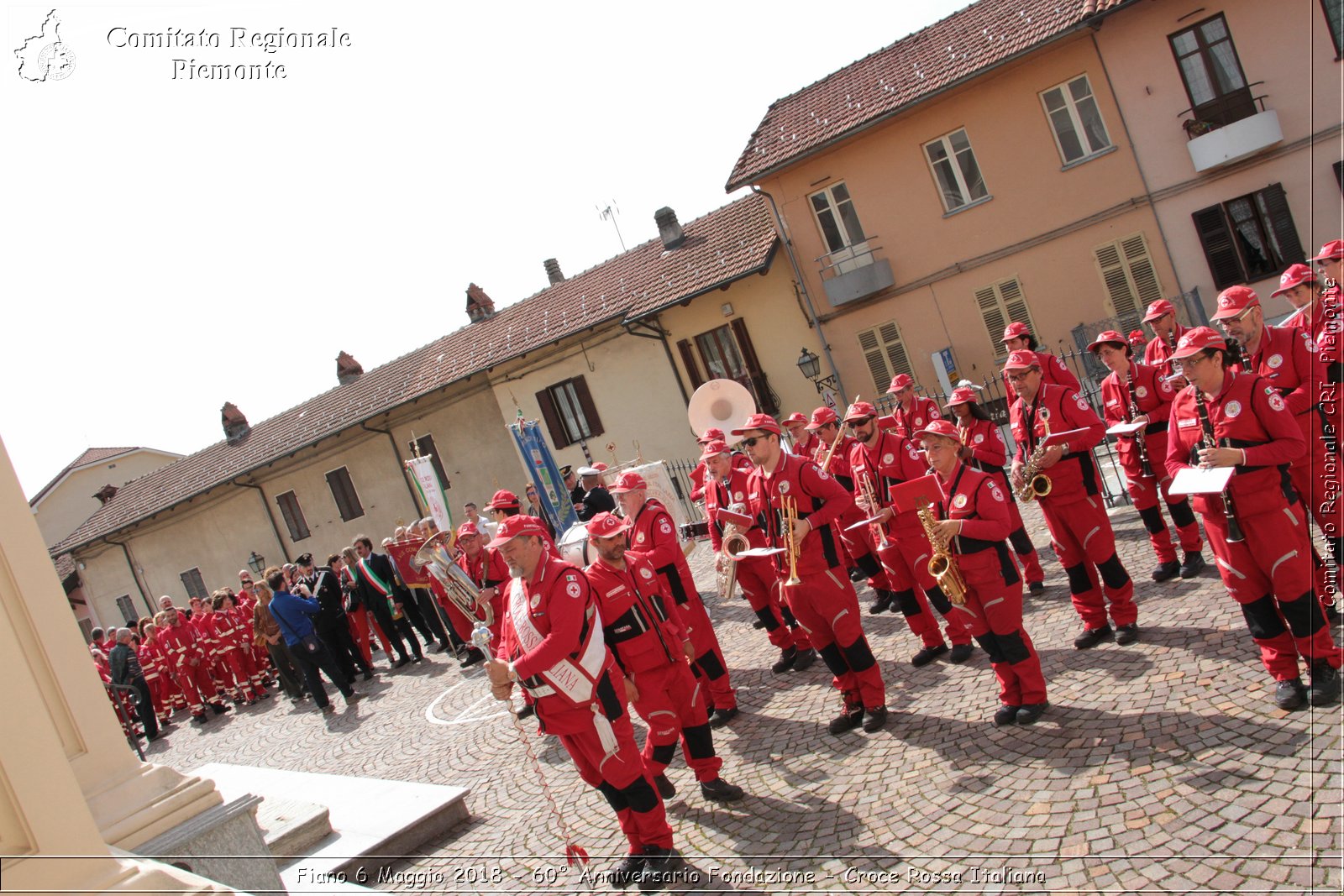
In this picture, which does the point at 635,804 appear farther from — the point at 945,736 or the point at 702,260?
the point at 702,260

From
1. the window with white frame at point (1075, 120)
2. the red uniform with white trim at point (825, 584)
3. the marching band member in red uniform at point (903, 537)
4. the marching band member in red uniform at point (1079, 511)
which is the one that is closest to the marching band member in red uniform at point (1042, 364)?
the marching band member in red uniform at point (1079, 511)

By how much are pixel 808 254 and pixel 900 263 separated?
2406mm

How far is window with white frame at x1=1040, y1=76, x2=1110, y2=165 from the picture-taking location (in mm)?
20109

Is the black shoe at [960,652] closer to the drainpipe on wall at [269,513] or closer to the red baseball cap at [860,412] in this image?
the red baseball cap at [860,412]

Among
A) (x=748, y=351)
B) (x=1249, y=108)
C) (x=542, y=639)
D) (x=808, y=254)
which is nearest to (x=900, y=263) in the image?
(x=808, y=254)

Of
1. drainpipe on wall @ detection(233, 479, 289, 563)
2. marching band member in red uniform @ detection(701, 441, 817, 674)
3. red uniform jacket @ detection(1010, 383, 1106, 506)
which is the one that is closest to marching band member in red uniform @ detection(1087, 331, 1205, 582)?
red uniform jacket @ detection(1010, 383, 1106, 506)

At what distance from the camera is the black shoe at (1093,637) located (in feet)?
21.6

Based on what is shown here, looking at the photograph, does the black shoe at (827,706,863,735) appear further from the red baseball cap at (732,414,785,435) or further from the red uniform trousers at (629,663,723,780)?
the red baseball cap at (732,414,785,435)

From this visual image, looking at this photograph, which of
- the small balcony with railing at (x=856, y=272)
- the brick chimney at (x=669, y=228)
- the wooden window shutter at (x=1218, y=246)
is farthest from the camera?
the brick chimney at (x=669, y=228)

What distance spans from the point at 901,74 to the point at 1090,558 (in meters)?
19.2

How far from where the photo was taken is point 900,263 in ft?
74.3

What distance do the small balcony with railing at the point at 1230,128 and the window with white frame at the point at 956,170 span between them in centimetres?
439

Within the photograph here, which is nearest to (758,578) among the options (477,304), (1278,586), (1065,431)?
(1065,431)

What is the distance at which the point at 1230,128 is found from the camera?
1855 cm
